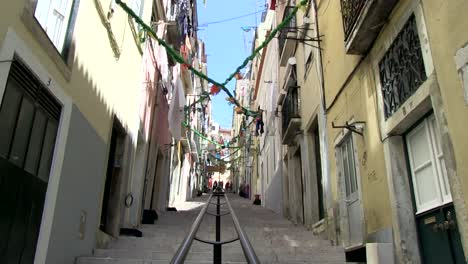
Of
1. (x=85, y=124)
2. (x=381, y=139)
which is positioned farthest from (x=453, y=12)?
(x=85, y=124)

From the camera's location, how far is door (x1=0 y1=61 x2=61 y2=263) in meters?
3.83

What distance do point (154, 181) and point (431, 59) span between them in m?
10.0

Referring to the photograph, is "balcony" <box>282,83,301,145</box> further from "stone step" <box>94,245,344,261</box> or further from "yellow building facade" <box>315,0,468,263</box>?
"stone step" <box>94,245,344,261</box>

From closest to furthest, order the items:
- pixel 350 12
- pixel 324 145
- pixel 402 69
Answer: pixel 402 69 → pixel 350 12 → pixel 324 145

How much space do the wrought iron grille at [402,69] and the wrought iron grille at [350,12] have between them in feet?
2.41

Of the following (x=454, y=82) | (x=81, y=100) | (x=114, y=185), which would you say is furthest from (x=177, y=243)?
(x=454, y=82)

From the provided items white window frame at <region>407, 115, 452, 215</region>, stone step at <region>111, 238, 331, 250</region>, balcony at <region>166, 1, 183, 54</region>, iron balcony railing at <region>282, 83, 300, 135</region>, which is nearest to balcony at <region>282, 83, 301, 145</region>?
iron balcony railing at <region>282, 83, 300, 135</region>

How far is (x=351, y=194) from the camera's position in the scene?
692cm

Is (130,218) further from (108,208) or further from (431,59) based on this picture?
(431,59)

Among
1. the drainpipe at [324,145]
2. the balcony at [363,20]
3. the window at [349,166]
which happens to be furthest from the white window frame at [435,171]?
the drainpipe at [324,145]

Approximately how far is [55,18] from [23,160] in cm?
190

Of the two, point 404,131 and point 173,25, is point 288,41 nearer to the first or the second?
point 173,25

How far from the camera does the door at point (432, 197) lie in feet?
12.8

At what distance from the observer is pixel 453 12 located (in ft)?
12.1
